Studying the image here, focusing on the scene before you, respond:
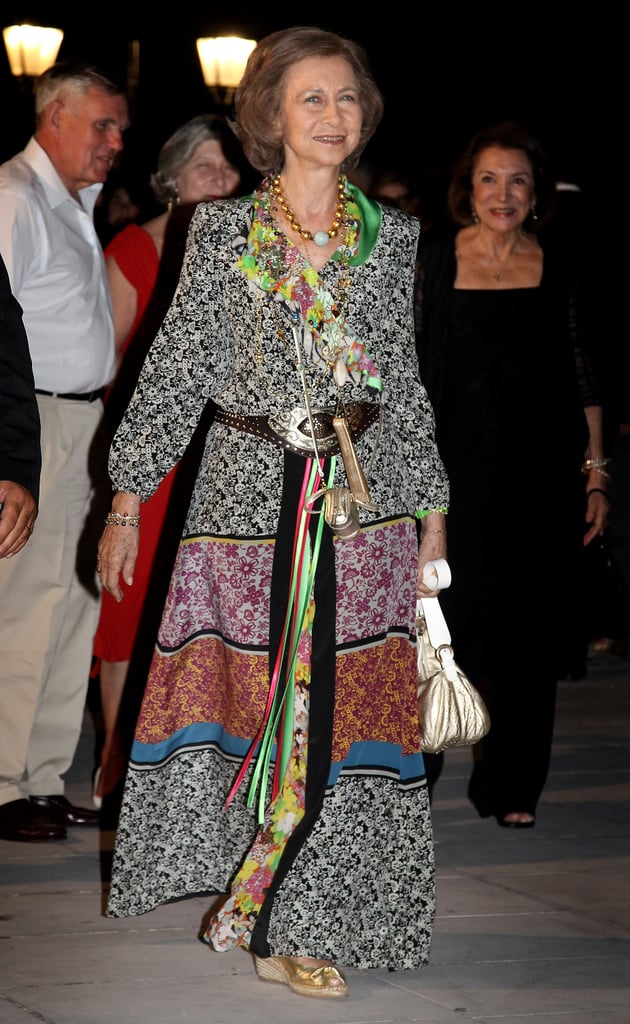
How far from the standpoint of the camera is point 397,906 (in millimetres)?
3498

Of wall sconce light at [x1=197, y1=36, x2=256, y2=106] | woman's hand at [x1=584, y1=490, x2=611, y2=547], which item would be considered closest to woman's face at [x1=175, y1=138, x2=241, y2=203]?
woman's hand at [x1=584, y1=490, x2=611, y2=547]

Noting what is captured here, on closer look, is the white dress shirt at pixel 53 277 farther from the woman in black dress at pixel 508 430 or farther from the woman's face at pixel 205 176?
the woman in black dress at pixel 508 430

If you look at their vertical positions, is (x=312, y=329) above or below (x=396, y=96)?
below

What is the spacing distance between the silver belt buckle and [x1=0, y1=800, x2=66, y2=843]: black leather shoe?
183cm

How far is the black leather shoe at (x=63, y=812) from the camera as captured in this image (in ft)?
15.6

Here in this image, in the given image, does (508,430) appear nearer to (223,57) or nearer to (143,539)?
(143,539)

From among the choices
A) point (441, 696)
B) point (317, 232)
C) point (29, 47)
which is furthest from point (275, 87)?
point (29, 47)

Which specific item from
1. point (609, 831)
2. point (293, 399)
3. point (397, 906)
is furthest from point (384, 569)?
point (609, 831)

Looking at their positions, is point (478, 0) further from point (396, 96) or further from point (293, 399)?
point (293, 399)

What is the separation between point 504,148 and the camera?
5.02 meters

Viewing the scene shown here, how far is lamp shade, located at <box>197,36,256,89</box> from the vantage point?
10.2m

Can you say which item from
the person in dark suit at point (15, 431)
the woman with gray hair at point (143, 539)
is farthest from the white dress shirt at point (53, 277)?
the person in dark suit at point (15, 431)

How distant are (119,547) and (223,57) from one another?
24.6ft

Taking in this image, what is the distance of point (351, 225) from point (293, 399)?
420 mm
